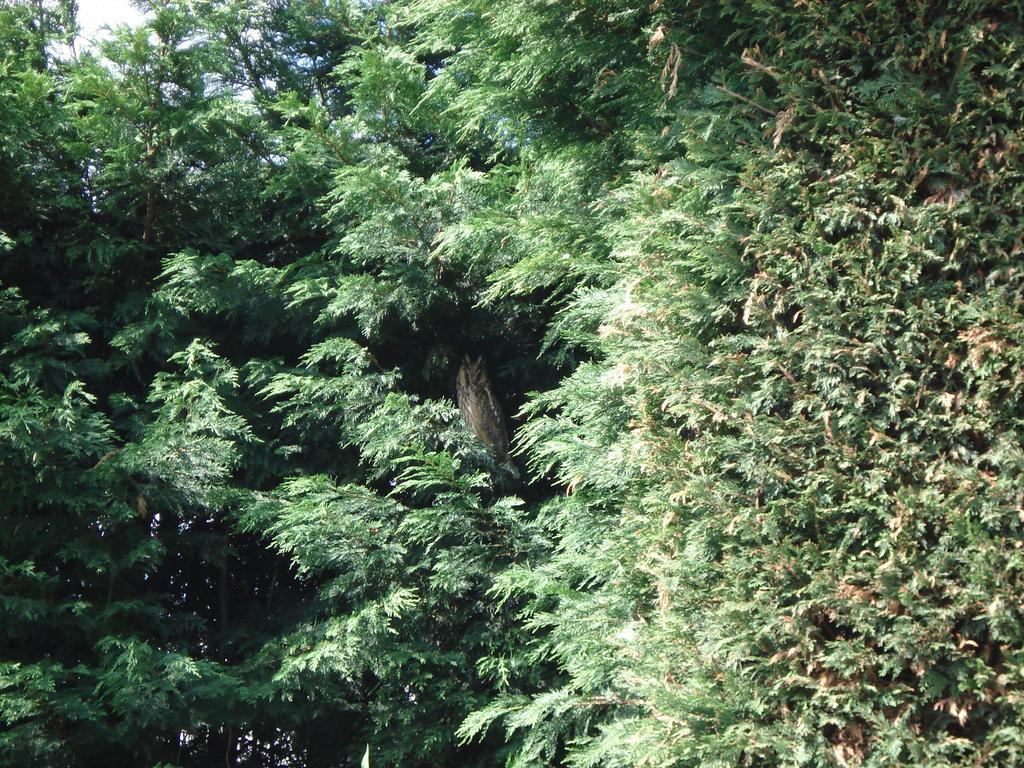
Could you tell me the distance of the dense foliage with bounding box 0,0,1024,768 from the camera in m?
2.70

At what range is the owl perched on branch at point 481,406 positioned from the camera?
18.5 ft

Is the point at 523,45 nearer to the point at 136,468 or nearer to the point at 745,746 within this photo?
the point at 136,468

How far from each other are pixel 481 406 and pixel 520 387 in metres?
0.49

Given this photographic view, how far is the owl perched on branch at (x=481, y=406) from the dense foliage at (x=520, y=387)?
1.6 inches

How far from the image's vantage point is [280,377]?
548 centimetres

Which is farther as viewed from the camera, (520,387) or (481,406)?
(520,387)

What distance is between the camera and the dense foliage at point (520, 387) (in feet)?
8.86

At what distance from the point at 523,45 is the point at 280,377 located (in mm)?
2692

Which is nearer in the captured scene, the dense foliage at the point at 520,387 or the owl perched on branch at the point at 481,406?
the dense foliage at the point at 520,387

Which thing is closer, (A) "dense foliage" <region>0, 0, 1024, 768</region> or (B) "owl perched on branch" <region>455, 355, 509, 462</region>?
(A) "dense foliage" <region>0, 0, 1024, 768</region>

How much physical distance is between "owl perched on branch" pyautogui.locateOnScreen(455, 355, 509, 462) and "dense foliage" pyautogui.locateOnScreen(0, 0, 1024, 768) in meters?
0.04

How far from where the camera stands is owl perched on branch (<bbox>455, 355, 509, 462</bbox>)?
5.65 meters

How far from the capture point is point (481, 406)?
5.74 meters

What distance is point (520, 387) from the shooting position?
6.11 metres
